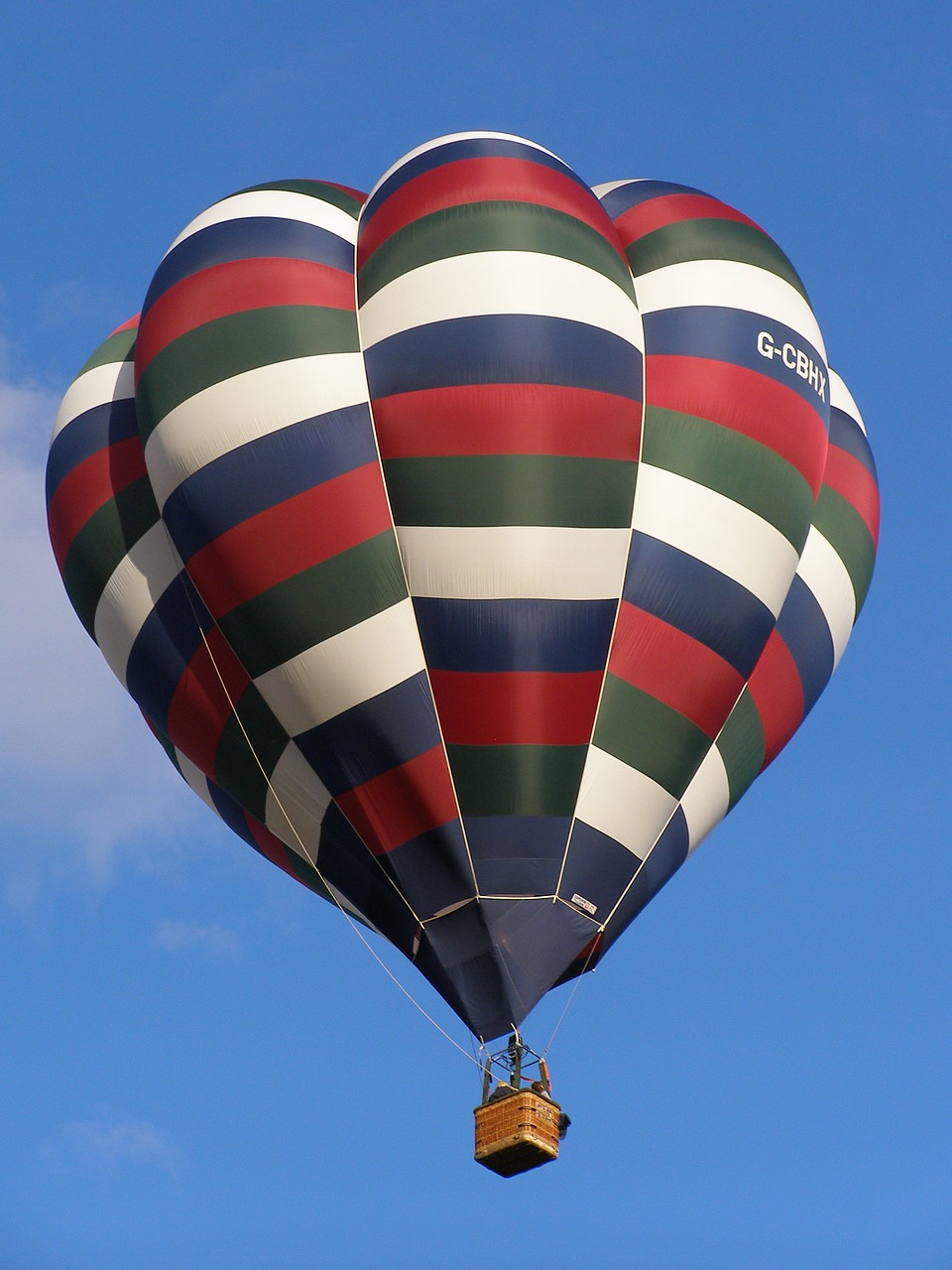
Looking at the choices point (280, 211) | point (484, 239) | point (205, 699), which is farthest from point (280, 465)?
point (280, 211)

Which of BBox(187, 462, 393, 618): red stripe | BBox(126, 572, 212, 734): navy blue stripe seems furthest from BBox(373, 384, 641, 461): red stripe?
BBox(126, 572, 212, 734): navy blue stripe

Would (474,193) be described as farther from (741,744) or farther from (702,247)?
(741,744)

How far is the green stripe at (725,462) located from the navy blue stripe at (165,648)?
3.16 metres

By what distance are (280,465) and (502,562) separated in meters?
1.52

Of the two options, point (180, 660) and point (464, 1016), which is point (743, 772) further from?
point (180, 660)

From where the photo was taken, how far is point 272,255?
1352cm

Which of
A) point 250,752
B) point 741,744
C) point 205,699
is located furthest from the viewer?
point 741,744

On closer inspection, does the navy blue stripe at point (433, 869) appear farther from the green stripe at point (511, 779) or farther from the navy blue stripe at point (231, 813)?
the navy blue stripe at point (231, 813)

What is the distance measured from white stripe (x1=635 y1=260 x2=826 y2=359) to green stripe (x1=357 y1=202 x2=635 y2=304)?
A: 12.0 inches

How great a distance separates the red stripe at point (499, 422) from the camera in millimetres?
12711

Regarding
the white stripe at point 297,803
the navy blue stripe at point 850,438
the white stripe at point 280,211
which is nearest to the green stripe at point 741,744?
the navy blue stripe at point 850,438

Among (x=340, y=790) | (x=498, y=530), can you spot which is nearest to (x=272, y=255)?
(x=498, y=530)

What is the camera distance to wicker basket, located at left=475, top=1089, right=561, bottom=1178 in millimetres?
11891

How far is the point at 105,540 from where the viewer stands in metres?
14.1
